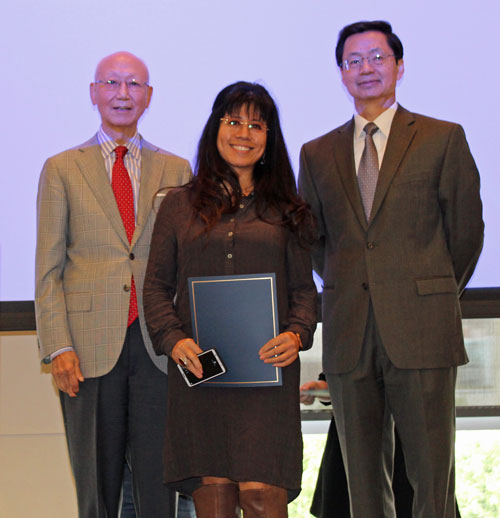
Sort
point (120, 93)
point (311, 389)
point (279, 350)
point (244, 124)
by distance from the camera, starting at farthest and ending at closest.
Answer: point (311, 389) < point (120, 93) < point (244, 124) < point (279, 350)

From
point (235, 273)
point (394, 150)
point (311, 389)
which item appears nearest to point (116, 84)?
point (235, 273)

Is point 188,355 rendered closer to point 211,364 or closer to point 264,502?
point 211,364

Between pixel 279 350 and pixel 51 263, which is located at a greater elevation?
pixel 51 263

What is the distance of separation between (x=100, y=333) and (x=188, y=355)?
1.46 ft

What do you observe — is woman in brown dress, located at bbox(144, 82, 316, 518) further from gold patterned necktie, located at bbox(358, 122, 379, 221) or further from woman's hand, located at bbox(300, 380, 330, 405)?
woman's hand, located at bbox(300, 380, 330, 405)

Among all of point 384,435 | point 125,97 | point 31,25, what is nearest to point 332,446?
point 384,435

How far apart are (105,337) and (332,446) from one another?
99cm

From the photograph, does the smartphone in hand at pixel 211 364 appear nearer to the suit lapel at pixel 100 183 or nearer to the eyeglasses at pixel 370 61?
the suit lapel at pixel 100 183

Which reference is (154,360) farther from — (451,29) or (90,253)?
(451,29)

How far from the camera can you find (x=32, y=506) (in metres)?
3.28

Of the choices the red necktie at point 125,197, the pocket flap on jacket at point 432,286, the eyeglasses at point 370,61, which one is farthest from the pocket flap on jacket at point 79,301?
the eyeglasses at point 370,61

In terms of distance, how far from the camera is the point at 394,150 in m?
2.37

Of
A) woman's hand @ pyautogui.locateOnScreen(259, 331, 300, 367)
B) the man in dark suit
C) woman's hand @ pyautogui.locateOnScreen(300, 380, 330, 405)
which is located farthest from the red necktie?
woman's hand @ pyautogui.locateOnScreen(300, 380, 330, 405)

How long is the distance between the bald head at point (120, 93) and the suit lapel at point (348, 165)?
708mm
